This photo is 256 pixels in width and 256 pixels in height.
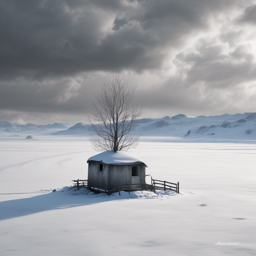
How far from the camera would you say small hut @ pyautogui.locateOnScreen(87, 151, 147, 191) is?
76.3 ft

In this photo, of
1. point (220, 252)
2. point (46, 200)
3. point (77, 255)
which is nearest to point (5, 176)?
point (46, 200)

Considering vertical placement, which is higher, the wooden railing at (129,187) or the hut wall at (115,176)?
the hut wall at (115,176)

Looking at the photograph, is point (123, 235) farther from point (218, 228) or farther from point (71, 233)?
point (218, 228)

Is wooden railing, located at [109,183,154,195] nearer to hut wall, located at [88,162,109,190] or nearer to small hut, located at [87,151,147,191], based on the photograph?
small hut, located at [87,151,147,191]

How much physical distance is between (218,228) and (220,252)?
3583 millimetres

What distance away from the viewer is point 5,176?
34.9 metres

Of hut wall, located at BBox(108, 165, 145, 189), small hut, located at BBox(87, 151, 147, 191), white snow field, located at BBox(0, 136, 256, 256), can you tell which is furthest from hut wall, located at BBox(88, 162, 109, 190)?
white snow field, located at BBox(0, 136, 256, 256)

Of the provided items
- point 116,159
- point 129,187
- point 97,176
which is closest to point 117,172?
point 116,159

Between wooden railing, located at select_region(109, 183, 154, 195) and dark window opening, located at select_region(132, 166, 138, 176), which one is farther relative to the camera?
dark window opening, located at select_region(132, 166, 138, 176)

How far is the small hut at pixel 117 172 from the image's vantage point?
23.2 meters

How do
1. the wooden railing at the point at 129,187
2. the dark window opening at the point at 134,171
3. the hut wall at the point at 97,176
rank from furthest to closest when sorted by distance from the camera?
the dark window opening at the point at 134,171
the hut wall at the point at 97,176
the wooden railing at the point at 129,187

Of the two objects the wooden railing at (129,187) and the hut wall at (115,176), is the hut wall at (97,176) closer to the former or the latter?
the hut wall at (115,176)

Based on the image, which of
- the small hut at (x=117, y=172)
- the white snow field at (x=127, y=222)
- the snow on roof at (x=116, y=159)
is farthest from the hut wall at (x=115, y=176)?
the white snow field at (x=127, y=222)

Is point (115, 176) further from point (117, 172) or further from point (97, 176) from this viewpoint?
point (97, 176)
